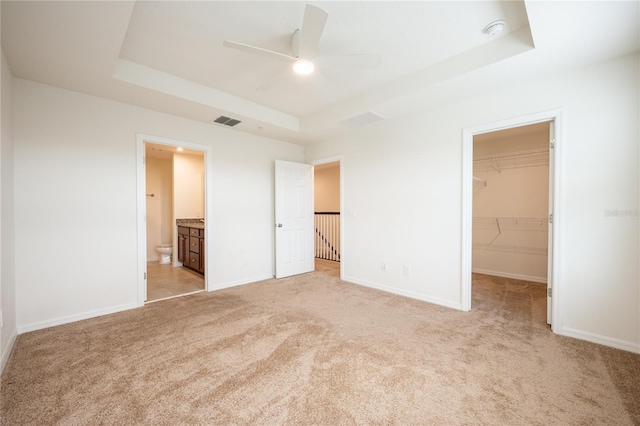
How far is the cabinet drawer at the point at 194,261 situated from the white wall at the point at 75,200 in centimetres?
181

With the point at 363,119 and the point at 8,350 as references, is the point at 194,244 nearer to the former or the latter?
the point at 8,350

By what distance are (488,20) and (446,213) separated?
6.29ft

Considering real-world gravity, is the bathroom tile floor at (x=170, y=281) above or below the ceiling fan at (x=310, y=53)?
below

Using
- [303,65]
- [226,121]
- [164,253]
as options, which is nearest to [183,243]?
[164,253]

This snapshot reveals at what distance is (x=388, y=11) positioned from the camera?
205 centimetres

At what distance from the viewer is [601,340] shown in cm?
237

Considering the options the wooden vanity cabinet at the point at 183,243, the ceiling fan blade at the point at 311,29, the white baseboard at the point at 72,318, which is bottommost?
the white baseboard at the point at 72,318

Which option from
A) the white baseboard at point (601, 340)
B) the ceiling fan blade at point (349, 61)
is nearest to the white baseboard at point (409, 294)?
the white baseboard at point (601, 340)

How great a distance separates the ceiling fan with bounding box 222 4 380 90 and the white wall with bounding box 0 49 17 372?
1.96m

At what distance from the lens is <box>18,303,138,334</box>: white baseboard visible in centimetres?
263

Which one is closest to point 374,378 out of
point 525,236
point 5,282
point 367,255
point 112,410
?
point 112,410

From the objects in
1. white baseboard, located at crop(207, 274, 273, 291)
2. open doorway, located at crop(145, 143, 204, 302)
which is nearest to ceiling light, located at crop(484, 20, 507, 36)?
white baseboard, located at crop(207, 274, 273, 291)

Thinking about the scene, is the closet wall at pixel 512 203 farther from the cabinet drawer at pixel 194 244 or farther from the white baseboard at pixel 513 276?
the cabinet drawer at pixel 194 244

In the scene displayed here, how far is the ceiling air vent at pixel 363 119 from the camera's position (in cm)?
363
